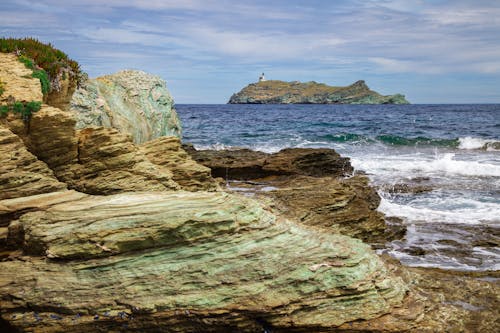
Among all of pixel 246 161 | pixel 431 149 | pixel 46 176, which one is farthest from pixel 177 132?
pixel 431 149

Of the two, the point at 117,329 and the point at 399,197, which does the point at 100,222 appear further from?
the point at 399,197

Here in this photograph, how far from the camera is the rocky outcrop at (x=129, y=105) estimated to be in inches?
669

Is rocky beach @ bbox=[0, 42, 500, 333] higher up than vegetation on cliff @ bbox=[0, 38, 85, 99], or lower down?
lower down

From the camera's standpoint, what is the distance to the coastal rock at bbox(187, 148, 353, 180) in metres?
24.2

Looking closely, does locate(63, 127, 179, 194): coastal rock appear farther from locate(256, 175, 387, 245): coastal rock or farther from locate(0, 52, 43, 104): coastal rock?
locate(256, 175, 387, 245): coastal rock

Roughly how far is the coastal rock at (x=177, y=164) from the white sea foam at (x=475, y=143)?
39.5 meters

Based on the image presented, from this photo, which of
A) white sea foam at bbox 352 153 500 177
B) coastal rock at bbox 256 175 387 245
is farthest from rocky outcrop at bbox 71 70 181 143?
white sea foam at bbox 352 153 500 177

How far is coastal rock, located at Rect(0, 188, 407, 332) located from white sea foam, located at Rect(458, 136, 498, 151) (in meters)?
42.9

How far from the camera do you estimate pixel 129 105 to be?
2038 centimetres

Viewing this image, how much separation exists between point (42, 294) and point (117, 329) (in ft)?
4.87

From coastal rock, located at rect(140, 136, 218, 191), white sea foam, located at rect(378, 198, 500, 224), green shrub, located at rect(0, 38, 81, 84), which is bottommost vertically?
white sea foam, located at rect(378, 198, 500, 224)

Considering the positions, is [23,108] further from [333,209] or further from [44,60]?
[333,209]

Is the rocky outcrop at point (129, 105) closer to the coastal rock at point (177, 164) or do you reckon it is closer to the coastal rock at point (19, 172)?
the coastal rock at point (177, 164)

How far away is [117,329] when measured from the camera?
8.94 m
